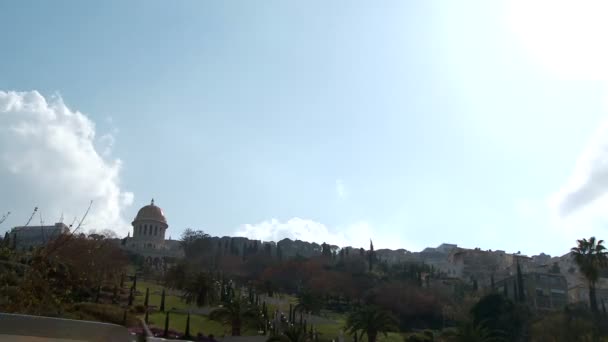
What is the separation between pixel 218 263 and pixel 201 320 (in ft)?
149

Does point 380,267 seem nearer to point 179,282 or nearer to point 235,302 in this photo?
point 179,282

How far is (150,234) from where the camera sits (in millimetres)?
118375

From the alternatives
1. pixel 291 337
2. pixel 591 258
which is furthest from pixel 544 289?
pixel 291 337

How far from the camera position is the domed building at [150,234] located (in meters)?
116

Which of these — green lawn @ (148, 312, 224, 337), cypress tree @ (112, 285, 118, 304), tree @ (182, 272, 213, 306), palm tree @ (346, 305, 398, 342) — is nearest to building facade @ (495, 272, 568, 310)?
palm tree @ (346, 305, 398, 342)

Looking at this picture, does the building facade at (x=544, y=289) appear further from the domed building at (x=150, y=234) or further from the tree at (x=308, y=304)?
the domed building at (x=150, y=234)

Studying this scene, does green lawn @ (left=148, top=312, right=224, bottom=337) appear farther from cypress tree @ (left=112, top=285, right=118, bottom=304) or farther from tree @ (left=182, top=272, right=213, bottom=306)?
cypress tree @ (left=112, top=285, right=118, bottom=304)

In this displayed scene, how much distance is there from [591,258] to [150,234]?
80276 mm

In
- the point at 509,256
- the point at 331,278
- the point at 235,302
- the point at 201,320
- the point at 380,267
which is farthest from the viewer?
the point at 509,256

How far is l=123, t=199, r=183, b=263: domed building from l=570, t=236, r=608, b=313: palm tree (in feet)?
244

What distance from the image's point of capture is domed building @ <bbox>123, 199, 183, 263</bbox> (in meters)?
116

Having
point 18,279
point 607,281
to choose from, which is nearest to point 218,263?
point 607,281

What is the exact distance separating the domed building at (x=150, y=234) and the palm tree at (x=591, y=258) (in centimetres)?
7430

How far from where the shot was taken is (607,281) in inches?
4355
